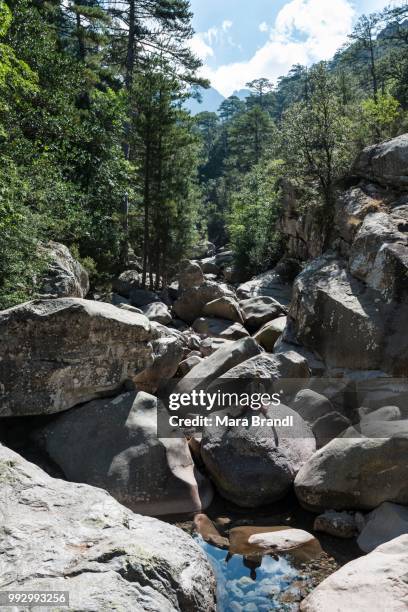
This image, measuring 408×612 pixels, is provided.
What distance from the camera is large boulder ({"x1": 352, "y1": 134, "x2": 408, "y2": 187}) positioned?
12.0m

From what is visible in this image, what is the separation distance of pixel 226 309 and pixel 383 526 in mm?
9900

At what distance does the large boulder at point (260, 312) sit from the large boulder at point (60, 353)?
24.6 feet

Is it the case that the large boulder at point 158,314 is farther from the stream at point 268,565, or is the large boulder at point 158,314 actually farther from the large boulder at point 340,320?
the stream at point 268,565

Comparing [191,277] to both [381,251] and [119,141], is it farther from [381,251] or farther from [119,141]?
[381,251]

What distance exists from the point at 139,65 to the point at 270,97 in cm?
5050

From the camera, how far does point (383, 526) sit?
18.8ft

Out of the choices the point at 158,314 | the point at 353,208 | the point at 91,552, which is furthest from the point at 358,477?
the point at 158,314

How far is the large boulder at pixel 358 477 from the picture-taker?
19.9 feet

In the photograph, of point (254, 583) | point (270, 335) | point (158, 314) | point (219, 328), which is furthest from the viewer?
point (158, 314)

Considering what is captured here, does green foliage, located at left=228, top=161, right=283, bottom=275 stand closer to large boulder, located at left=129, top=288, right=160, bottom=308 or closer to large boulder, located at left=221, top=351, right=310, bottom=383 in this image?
large boulder, located at left=129, top=288, right=160, bottom=308

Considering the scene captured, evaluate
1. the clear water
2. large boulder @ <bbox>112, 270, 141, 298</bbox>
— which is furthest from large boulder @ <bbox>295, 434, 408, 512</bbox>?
large boulder @ <bbox>112, 270, 141, 298</bbox>

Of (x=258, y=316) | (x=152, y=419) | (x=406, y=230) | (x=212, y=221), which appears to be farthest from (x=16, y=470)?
(x=212, y=221)

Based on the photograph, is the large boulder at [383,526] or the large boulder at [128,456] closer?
the large boulder at [383,526]

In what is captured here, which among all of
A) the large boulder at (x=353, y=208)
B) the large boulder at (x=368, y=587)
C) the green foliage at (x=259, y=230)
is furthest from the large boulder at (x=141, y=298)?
the large boulder at (x=368, y=587)
